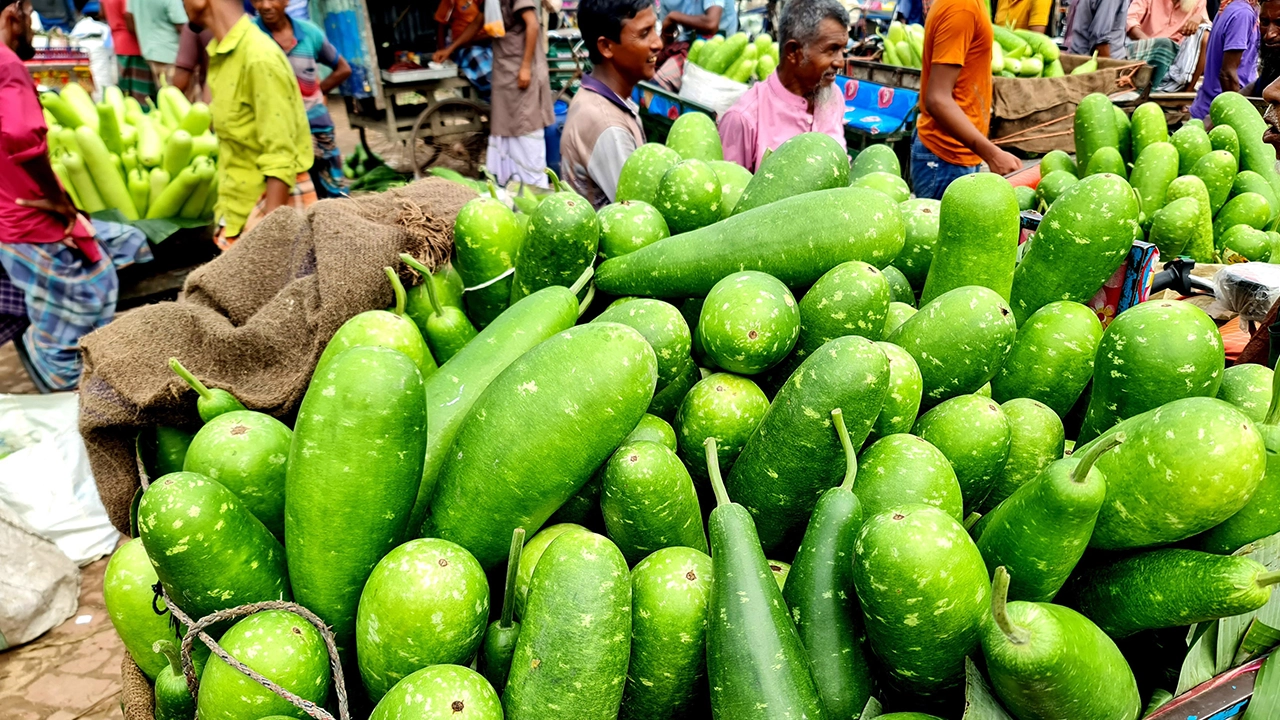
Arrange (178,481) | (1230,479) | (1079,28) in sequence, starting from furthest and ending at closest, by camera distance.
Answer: (1079,28) < (178,481) < (1230,479)

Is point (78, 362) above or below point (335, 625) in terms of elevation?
below

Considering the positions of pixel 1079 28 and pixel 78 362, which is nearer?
pixel 78 362

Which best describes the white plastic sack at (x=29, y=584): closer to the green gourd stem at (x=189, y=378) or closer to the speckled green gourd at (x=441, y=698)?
the green gourd stem at (x=189, y=378)

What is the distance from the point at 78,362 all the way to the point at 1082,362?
5.09 m

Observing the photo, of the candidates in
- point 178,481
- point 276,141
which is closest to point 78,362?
point 276,141

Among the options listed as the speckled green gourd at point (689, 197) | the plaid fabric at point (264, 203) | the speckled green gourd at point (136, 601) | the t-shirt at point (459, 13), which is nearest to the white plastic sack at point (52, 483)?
the plaid fabric at point (264, 203)

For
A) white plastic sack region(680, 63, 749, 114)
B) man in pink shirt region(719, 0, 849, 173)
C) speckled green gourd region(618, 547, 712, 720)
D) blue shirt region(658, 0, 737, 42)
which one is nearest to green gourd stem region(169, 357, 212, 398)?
speckled green gourd region(618, 547, 712, 720)

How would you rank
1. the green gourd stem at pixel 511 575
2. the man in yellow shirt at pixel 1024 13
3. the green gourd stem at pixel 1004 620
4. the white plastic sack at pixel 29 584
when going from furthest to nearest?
the man in yellow shirt at pixel 1024 13 < the white plastic sack at pixel 29 584 < the green gourd stem at pixel 511 575 < the green gourd stem at pixel 1004 620

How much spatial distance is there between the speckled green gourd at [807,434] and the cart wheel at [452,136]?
6.85m

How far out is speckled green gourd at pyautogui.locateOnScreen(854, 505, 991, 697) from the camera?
3.42 ft

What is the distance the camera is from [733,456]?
1.48 metres

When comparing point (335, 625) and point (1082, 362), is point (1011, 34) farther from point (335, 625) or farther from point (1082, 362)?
point (335, 625)

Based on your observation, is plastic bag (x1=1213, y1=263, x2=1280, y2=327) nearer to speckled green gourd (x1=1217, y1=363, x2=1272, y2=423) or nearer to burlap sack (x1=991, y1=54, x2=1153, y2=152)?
speckled green gourd (x1=1217, y1=363, x2=1272, y2=423)

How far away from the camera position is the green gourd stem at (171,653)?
4.22 feet
